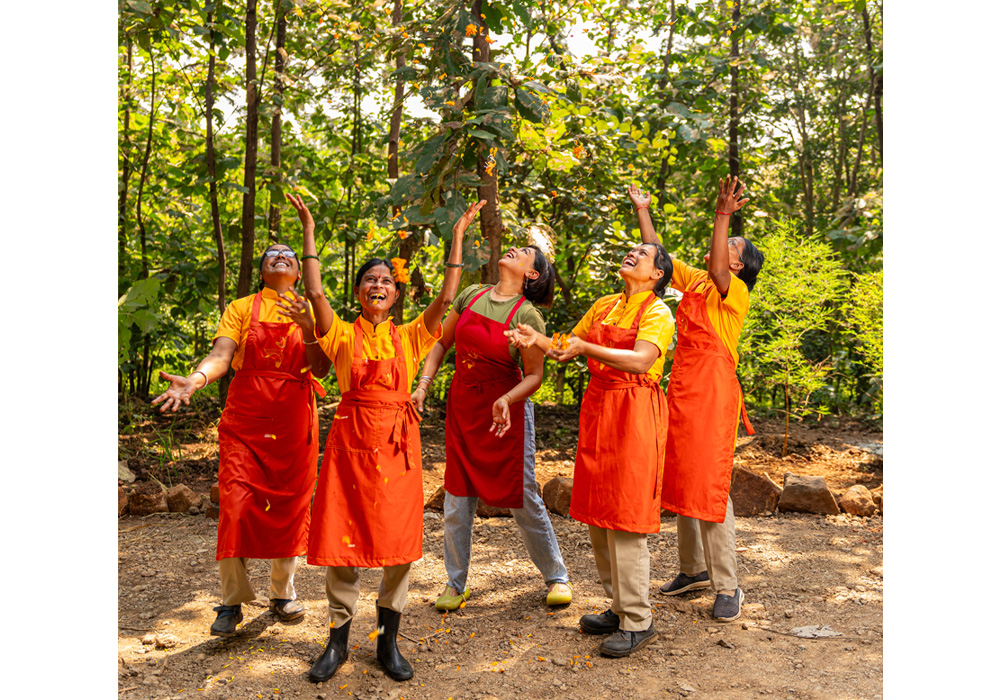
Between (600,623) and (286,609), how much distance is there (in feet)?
4.59

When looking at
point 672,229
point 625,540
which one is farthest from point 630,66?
point 625,540

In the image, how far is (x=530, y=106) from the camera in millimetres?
3773

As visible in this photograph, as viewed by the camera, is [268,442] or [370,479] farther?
[268,442]

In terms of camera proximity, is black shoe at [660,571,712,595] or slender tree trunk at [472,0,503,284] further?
slender tree trunk at [472,0,503,284]

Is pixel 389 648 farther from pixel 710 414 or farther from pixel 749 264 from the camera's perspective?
pixel 749 264

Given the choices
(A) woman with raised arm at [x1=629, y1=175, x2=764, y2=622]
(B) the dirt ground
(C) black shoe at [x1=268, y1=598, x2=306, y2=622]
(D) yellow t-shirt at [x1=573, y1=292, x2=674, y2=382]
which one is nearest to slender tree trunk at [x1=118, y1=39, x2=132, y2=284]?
(B) the dirt ground

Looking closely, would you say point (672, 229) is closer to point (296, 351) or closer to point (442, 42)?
point (442, 42)

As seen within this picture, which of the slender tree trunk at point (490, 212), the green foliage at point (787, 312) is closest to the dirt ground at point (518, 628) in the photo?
the green foliage at point (787, 312)

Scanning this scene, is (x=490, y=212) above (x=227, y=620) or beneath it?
above

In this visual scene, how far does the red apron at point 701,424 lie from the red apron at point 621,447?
27 cm

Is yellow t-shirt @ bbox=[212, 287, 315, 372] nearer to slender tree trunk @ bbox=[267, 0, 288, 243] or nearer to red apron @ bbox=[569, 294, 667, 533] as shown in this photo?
red apron @ bbox=[569, 294, 667, 533]

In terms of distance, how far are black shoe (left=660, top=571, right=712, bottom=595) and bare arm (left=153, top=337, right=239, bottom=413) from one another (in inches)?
92.2

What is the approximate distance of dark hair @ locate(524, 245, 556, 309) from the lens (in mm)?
3320

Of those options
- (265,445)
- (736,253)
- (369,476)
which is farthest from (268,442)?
(736,253)
